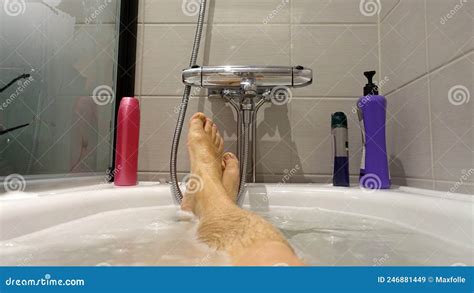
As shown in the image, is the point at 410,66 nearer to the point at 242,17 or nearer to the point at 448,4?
the point at 448,4

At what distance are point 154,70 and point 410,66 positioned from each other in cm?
83

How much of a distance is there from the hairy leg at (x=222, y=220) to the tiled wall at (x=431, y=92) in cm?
49

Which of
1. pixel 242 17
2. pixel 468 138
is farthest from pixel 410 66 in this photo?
pixel 242 17

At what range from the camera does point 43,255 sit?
1.35 feet

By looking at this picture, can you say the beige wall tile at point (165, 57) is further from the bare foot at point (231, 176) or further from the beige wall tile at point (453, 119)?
the beige wall tile at point (453, 119)

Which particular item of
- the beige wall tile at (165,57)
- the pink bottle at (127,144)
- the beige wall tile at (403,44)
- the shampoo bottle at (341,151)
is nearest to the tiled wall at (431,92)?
the beige wall tile at (403,44)

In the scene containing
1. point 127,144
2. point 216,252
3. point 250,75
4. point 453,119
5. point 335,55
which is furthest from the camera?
point 335,55

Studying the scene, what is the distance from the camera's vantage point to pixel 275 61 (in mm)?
1037

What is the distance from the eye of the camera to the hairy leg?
339mm

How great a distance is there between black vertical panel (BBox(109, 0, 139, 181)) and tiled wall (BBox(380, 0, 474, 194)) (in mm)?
893

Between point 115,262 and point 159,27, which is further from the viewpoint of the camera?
point 159,27

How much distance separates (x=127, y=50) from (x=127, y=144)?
0.40m

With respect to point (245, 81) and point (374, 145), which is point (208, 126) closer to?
point (245, 81)

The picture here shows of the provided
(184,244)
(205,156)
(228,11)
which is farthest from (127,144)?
(228,11)
